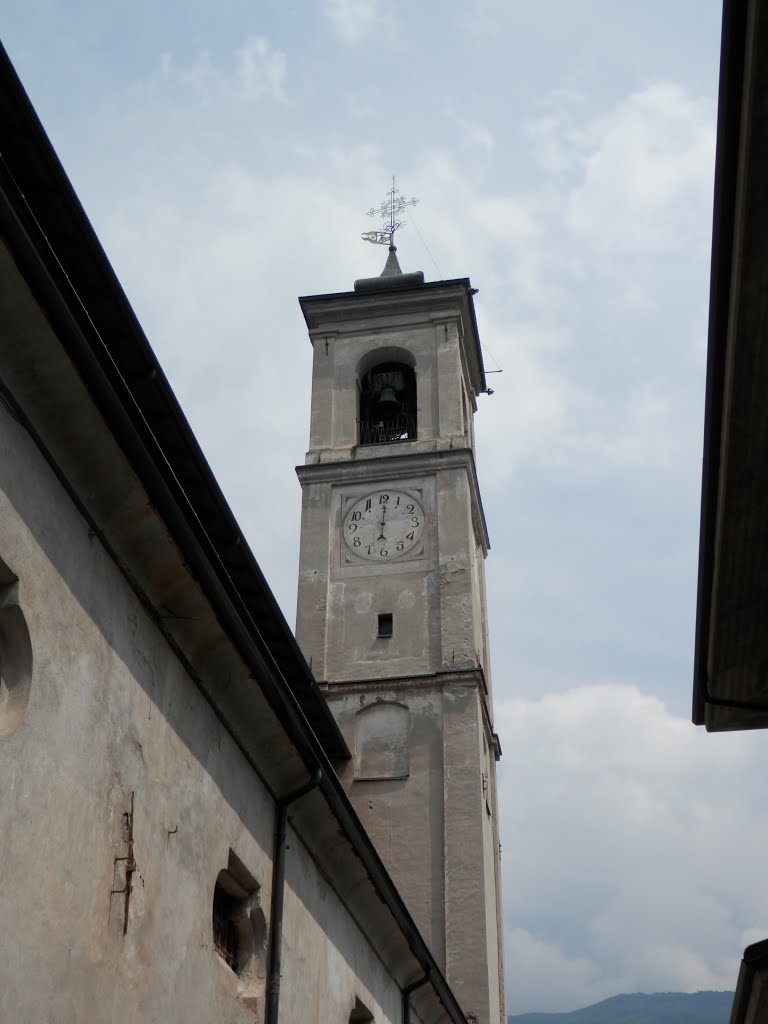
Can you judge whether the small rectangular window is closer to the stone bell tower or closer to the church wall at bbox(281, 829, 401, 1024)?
the stone bell tower

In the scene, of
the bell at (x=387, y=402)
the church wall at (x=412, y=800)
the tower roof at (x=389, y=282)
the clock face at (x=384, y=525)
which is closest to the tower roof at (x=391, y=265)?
the tower roof at (x=389, y=282)

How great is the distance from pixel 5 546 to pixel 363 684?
1614 cm

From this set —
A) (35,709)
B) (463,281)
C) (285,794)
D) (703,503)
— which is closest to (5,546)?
(35,709)

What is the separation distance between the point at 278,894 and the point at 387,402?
17.3 metres

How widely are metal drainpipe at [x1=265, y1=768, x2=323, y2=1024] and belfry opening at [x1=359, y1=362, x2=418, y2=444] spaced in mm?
15393

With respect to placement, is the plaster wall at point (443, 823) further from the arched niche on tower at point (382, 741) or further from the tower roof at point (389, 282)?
the tower roof at point (389, 282)

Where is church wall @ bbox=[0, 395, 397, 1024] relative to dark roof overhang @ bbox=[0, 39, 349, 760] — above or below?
below

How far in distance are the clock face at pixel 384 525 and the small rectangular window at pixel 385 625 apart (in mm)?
1199

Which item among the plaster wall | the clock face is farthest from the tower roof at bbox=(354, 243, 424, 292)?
the plaster wall

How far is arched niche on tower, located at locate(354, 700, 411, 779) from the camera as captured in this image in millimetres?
21203

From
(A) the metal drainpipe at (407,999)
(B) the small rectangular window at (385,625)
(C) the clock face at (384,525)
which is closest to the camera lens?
(A) the metal drainpipe at (407,999)

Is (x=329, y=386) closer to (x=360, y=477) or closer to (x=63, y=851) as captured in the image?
(x=360, y=477)

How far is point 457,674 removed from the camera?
21844 mm

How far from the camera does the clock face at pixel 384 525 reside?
23609 millimetres
